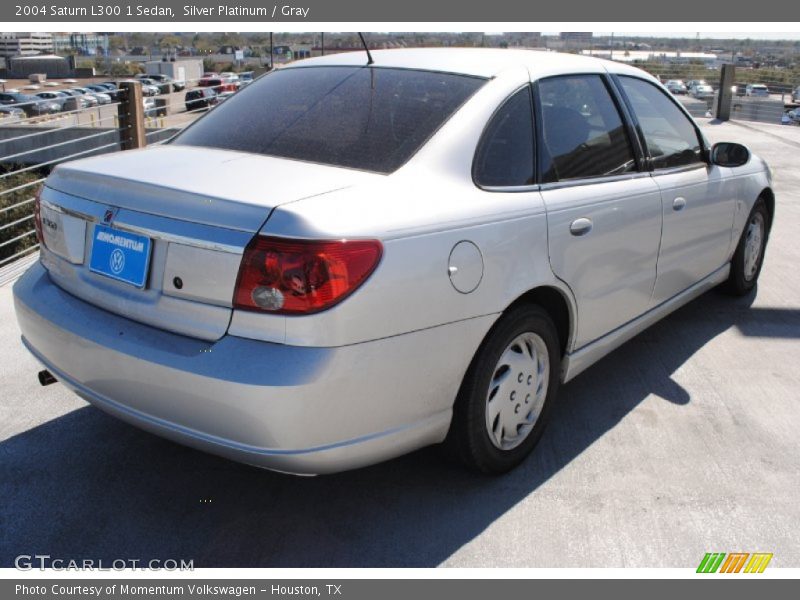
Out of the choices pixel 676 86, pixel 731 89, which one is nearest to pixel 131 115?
pixel 731 89

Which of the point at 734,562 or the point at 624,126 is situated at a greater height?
the point at 624,126

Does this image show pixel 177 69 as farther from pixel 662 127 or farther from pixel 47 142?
pixel 662 127

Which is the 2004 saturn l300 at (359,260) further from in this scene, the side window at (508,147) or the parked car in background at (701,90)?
the parked car in background at (701,90)

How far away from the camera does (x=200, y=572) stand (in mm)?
2668

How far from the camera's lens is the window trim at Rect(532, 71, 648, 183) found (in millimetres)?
3268

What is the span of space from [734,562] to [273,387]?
170cm

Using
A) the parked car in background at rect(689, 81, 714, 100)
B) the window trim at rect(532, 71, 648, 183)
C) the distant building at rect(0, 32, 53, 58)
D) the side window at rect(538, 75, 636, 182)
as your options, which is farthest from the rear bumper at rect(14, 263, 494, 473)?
the distant building at rect(0, 32, 53, 58)

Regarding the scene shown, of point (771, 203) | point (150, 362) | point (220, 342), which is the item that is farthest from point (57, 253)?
point (771, 203)

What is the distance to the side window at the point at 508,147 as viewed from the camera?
299 centimetres

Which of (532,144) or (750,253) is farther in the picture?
(750,253)

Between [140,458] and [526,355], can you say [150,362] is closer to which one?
[140,458]

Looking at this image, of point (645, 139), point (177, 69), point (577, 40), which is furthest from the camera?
point (177, 69)

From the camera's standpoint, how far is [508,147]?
3.13m

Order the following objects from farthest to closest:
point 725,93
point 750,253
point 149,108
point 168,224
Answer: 1. point 725,93
2. point 149,108
3. point 750,253
4. point 168,224
